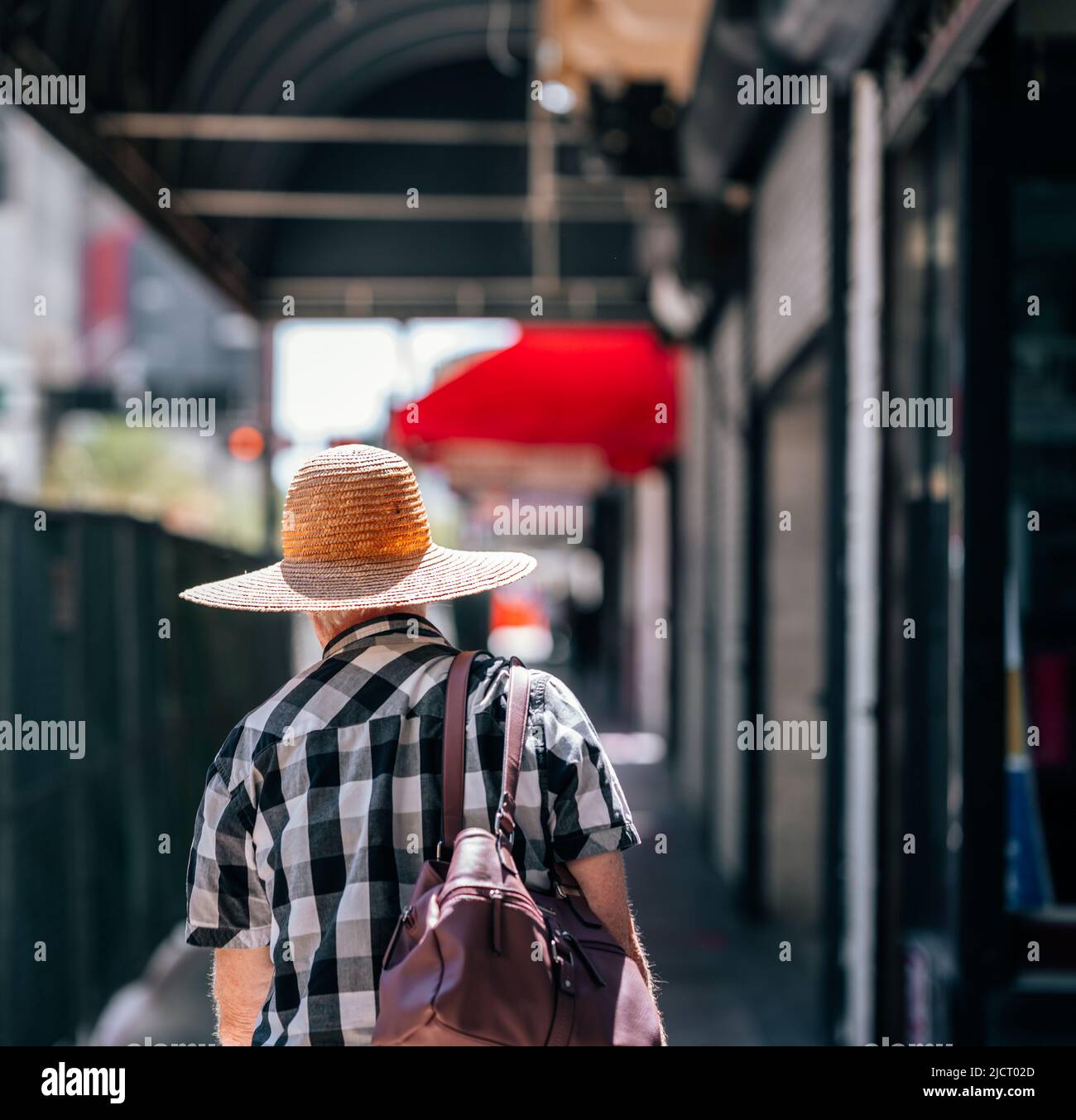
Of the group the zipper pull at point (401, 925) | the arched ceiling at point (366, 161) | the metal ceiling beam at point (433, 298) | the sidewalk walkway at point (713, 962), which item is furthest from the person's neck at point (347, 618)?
the metal ceiling beam at point (433, 298)

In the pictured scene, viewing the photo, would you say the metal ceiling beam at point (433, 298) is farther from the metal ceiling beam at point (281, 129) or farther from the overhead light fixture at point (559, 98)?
the overhead light fixture at point (559, 98)

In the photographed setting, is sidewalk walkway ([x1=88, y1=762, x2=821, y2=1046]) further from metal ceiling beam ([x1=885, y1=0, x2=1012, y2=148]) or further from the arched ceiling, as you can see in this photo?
the arched ceiling

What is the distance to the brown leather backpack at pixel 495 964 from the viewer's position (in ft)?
5.06

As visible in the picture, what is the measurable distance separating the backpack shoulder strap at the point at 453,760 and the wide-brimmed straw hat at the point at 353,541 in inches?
7.6

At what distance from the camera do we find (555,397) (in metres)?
8.23

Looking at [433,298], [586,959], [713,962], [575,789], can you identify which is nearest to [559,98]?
[433,298]

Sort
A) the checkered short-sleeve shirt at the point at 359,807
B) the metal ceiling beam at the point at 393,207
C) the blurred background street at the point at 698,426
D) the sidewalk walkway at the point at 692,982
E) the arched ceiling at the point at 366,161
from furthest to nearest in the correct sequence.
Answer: the metal ceiling beam at the point at 393,207, the arched ceiling at the point at 366,161, the sidewalk walkway at the point at 692,982, the blurred background street at the point at 698,426, the checkered short-sleeve shirt at the point at 359,807

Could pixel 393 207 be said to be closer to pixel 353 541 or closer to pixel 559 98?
pixel 559 98

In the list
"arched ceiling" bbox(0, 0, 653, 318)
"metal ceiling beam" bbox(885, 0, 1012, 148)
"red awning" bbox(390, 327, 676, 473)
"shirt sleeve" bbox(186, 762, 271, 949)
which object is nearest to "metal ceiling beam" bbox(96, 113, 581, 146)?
"arched ceiling" bbox(0, 0, 653, 318)

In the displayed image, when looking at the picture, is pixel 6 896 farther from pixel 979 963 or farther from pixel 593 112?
pixel 593 112

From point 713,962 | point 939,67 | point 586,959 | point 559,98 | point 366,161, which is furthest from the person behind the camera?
point 366,161

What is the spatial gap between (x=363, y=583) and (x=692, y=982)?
4.31 metres

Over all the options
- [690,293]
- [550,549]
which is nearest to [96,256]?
[550,549]
